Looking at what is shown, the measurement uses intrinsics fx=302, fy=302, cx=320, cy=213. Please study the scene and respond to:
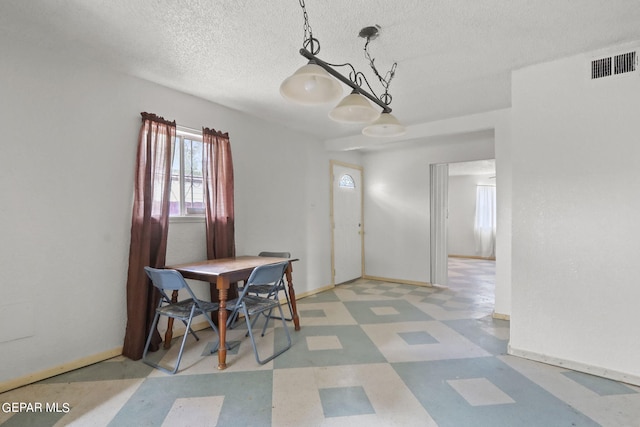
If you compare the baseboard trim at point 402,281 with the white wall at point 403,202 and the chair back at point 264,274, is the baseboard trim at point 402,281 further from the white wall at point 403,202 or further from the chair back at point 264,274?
the chair back at point 264,274

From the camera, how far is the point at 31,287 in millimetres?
2279

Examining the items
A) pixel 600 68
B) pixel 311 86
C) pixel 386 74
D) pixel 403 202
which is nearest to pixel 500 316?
pixel 403 202

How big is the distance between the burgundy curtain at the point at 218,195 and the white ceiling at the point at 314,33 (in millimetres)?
654

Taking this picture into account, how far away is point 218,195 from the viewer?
3.44 metres

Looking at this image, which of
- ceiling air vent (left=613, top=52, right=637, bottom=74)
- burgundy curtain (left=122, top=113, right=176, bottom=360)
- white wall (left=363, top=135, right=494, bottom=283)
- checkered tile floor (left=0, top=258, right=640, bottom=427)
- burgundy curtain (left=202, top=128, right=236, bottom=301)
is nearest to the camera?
checkered tile floor (left=0, top=258, right=640, bottom=427)

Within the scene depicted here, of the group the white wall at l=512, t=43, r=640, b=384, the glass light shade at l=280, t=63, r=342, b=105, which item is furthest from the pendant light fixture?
the white wall at l=512, t=43, r=640, b=384

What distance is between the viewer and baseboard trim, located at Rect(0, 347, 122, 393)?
7.12ft

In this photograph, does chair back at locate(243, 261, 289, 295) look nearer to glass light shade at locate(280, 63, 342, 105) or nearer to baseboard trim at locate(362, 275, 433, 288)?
glass light shade at locate(280, 63, 342, 105)

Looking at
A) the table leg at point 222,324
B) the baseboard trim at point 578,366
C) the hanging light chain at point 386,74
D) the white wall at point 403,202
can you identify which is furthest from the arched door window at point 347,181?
the baseboard trim at point 578,366

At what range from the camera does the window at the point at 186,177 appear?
3246 mm

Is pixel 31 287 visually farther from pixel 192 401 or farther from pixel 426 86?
pixel 426 86

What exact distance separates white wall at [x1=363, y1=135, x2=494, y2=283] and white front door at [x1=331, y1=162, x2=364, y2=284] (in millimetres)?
205

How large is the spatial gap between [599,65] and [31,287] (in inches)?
187

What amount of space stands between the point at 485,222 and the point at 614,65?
6932mm
